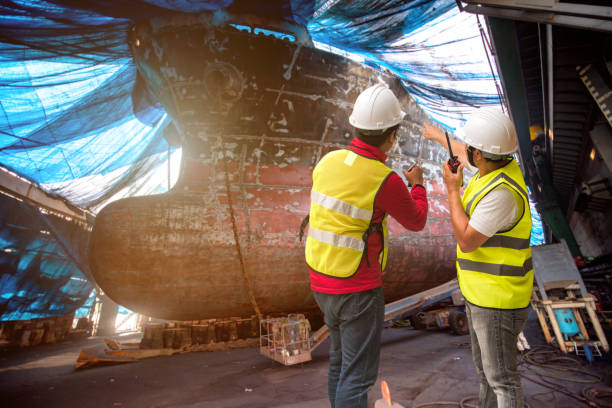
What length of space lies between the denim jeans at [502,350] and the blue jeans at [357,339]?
53cm

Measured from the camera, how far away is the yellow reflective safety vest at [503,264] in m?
1.58

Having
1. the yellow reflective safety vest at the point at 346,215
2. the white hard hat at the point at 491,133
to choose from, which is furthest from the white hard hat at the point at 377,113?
the white hard hat at the point at 491,133

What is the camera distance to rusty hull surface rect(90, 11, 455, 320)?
467cm

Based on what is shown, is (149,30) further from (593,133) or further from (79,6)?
(593,133)

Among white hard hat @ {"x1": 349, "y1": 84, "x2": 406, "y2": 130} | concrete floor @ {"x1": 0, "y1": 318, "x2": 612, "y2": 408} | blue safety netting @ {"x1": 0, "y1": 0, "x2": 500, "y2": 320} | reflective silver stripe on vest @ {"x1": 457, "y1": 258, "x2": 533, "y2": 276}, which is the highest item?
blue safety netting @ {"x1": 0, "y1": 0, "x2": 500, "y2": 320}

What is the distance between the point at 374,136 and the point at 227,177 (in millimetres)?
3750

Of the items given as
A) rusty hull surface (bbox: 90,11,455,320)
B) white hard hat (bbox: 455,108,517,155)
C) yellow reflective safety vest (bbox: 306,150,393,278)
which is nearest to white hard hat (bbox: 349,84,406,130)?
yellow reflective safety vest (bbox: 306,150,393,278)

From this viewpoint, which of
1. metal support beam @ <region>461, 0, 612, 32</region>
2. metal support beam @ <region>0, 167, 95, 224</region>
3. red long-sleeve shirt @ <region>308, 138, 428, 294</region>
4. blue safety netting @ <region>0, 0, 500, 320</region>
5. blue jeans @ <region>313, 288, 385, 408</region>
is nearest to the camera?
blue jeans @ <region>313, 288, 385, 408</region>

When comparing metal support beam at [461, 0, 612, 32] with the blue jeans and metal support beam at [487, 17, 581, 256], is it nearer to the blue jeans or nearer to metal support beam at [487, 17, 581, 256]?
metal support beam at [487, 17, 581, 256]

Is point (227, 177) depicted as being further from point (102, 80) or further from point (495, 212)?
point (495, 212)

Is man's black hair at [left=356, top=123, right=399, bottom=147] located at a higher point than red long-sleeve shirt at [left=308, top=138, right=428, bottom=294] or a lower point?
higher

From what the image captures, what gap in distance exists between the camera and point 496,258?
5.40ft

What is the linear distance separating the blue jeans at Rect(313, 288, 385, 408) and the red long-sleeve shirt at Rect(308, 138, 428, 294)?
43mm

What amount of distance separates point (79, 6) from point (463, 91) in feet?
24.6
